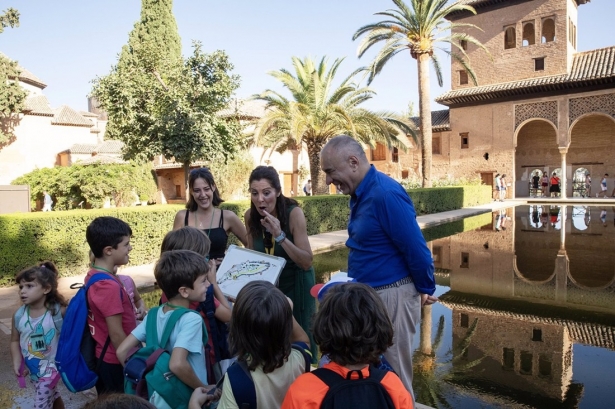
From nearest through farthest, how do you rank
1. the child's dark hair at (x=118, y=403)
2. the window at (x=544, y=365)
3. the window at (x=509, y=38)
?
1. the child's dark hair at (x=118, y=403)
2. the window at (x=544, y=365)
3. the window at (x=509, y=38)

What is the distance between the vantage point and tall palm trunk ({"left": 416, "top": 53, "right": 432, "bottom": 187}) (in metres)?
22.9

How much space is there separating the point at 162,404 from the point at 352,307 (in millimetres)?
981

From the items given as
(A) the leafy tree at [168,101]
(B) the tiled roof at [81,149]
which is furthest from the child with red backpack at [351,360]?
(B) the tiled roof at [81,149]

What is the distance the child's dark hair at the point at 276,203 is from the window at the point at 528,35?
3442 centimetres

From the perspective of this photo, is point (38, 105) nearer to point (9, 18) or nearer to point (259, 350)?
point (9, 18)

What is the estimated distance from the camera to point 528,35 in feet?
110

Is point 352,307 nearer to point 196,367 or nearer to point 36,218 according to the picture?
point 196,367

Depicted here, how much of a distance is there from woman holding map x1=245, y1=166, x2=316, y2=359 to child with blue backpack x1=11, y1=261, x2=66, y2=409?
127 centimetres

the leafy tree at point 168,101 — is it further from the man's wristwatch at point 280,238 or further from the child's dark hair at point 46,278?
the man's wristwatch at point 280,238

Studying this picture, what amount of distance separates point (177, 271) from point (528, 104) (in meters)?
33.2

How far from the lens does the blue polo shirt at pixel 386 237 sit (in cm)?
240

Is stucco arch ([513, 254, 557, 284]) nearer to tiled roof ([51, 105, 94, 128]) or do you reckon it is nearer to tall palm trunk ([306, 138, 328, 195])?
tall palm trunk ([306, 138, 328, 195])

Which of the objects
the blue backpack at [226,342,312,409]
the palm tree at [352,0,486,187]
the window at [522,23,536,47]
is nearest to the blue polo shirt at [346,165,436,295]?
the blue backpack at [226,342,312,409]

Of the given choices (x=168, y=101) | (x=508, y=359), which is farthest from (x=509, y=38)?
(x=508, y=359)
